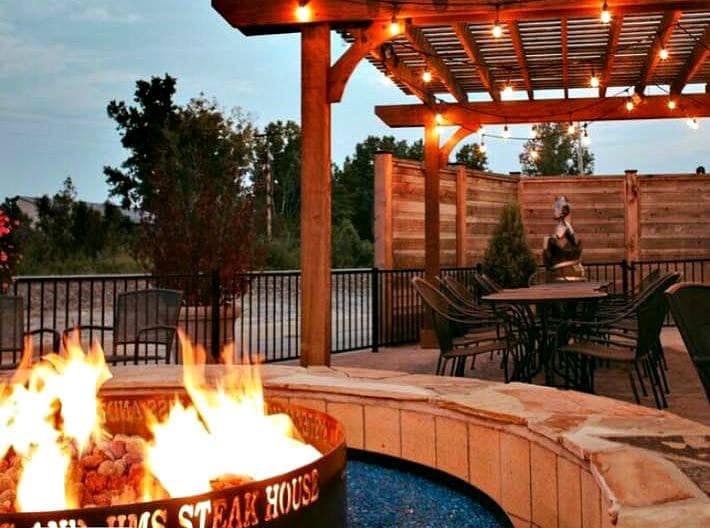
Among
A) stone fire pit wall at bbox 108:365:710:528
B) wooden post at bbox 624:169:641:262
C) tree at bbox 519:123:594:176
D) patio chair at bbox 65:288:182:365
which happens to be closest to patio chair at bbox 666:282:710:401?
stone fire pit wall at bbox 108:365:710:528

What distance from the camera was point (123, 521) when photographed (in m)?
1.34

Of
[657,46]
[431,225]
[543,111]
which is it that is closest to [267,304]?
[431,225]

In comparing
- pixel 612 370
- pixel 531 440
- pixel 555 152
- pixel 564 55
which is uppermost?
pixel 555 152

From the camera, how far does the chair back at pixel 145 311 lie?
4.57 metres

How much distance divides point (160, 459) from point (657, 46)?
6469 millimetres

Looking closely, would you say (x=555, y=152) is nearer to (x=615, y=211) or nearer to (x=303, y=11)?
(x=615, y=211)

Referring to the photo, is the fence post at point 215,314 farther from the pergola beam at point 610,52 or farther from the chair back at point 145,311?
the pergola beam at point 610,52

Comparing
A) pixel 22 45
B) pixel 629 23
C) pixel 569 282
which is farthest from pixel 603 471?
pixel 22 45

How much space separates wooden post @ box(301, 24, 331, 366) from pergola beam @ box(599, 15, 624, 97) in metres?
2.38

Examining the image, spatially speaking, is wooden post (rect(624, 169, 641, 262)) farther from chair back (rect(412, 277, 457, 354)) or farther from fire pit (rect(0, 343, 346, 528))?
fire pit (rect(0, 343, 346, 528))

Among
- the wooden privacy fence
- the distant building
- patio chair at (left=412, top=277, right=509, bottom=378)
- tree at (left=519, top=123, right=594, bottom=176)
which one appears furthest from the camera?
tree at (left=519, top=123, right=594, bottom=176)

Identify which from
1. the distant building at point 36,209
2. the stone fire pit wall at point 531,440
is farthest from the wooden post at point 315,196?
the distant building at point 36,209

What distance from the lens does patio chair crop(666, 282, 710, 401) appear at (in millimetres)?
2021

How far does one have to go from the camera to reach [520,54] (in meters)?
6.96
